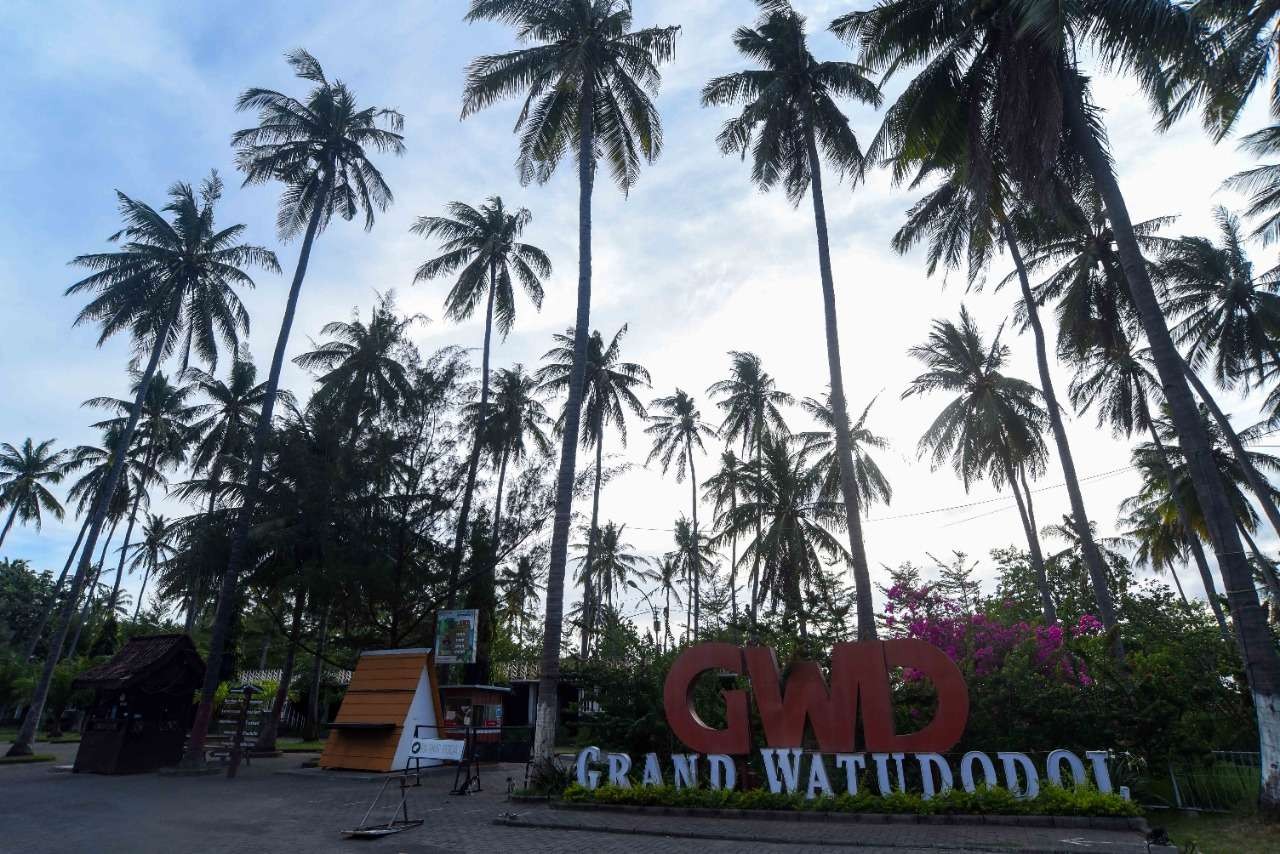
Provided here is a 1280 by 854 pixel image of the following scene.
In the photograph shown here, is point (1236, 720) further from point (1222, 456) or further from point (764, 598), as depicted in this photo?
point (1222, 456)

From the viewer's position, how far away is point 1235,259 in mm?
24672

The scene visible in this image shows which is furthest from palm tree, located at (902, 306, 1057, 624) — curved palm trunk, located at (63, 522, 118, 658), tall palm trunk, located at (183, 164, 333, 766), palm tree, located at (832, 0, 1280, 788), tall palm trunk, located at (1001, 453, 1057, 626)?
curved palm trunk, located at (63, 522, 118, 658)

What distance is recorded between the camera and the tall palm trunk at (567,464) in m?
15.3

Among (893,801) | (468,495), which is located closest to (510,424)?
(468,495)

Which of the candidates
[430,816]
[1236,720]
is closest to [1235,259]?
[1236,720]

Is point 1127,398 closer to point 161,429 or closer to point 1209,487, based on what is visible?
point 1209,487

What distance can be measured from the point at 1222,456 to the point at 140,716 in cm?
3999

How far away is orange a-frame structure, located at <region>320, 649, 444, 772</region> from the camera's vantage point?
19.5 meters

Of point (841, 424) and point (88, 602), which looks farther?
point (88, 602)

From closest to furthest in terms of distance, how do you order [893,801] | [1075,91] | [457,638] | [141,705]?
A: [893,801], [1075,91], [457,638], [141,705]

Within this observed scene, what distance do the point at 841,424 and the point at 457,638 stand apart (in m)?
11.8

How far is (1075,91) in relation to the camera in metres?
14.6

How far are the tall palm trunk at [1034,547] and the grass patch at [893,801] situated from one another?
13.6 meters

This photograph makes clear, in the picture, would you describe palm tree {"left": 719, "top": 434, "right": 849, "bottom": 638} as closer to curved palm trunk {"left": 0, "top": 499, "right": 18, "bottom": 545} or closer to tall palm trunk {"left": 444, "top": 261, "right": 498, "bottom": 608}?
tall palm trunk {"left": 444, "top": 261, "right": 498, "bottom": 608}
